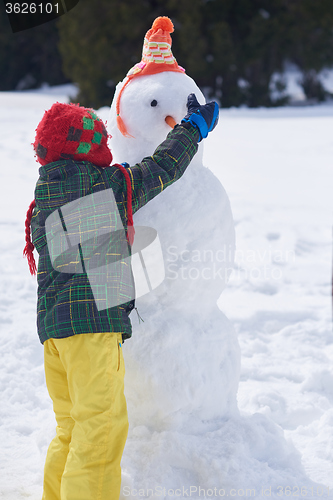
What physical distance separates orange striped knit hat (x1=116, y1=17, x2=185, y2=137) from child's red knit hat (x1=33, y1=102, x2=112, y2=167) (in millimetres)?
343

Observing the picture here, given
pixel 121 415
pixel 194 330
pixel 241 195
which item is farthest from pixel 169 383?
pixel 241 195

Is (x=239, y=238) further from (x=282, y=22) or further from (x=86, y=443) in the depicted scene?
(x=282, y=22)

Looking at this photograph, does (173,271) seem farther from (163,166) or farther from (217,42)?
Answer: (217,42)

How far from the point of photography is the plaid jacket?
142cm

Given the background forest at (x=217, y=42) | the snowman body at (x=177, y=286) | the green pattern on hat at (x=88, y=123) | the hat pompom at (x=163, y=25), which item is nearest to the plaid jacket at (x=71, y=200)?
the green pattern on hat at (x=88, y=123)

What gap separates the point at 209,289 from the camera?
1.85m

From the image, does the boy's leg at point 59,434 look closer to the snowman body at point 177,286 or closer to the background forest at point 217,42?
the snowman body at point 177,286

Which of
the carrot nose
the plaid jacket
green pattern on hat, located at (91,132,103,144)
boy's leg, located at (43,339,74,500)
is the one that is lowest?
boy's leg, located at (43,339,74,500)

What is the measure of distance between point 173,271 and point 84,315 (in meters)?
0.45

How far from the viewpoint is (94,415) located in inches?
55.4

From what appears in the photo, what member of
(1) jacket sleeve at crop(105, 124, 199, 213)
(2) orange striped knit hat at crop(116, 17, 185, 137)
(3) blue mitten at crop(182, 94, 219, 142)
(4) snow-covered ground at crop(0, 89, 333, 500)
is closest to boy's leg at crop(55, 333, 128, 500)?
(4) snow-covered ground at crop(0, 89, 333, 500)

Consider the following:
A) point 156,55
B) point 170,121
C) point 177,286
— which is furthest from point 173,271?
point 156,55

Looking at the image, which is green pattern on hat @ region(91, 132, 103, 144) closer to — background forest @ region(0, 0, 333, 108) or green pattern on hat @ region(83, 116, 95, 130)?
green pattern on hat @ region(83, 116, 95, 130)

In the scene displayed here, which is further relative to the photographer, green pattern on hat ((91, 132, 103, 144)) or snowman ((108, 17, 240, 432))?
snowman ((108, 17, 240, 432))
